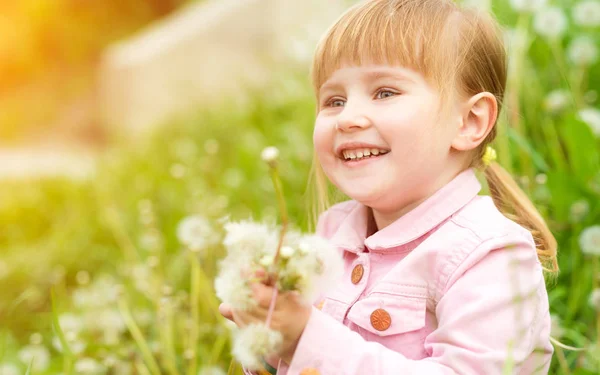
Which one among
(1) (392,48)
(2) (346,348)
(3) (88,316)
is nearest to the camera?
(2) (346,348)

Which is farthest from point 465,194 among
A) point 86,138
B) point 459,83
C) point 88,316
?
point 86,138

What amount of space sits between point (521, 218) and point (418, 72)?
1.25ft

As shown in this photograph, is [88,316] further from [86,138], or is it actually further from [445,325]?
[86,138]

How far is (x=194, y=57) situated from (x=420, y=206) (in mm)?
4369

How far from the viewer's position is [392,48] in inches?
45.8

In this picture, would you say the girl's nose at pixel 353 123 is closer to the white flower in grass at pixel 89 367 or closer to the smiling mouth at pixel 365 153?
the smiling mouth at pixel 365 153

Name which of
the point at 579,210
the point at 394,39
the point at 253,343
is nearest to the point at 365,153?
the point at 394,39

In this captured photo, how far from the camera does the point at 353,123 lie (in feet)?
3.76

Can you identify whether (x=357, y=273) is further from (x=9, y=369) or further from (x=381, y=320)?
(x=9, y=369)

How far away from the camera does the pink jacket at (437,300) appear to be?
98 centimetres

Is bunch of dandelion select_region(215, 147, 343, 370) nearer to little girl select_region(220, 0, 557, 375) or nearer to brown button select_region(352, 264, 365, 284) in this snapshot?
little girl select_region(220, 0, 557, 375)

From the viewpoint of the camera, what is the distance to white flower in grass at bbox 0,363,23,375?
178 cm

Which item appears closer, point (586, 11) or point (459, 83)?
point (459, 83)

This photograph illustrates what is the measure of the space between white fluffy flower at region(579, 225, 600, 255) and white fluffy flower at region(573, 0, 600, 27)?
0.96 meters
